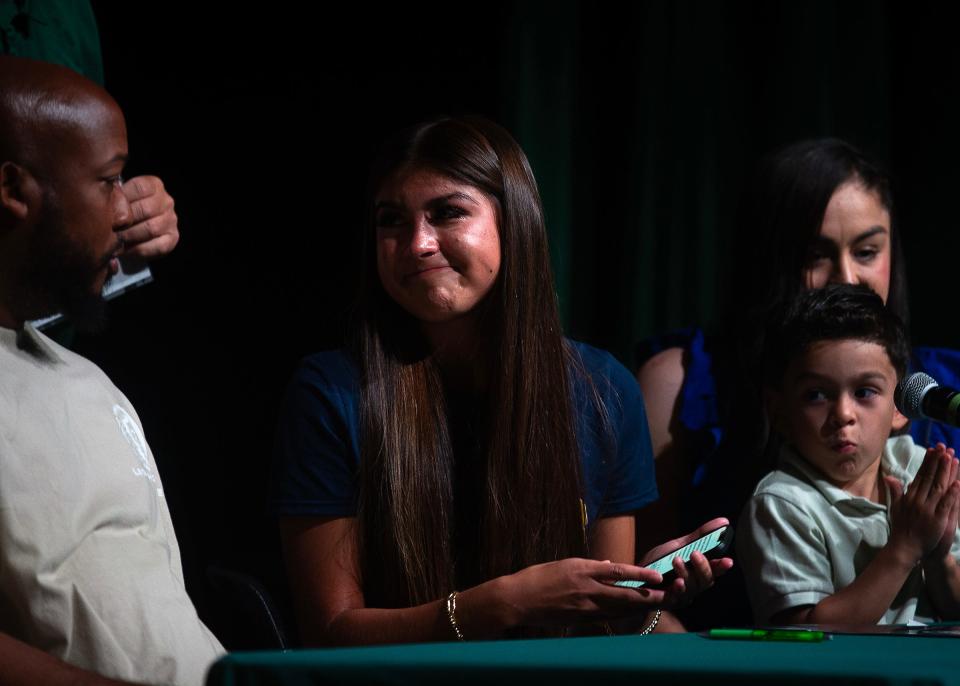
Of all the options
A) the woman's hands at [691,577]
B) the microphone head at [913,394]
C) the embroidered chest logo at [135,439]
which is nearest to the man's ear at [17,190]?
the embroidered chest logo at [135,439]

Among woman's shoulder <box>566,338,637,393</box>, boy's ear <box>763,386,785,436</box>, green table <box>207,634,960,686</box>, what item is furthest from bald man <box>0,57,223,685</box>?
boy's ear <box>763,386,785,436</box>

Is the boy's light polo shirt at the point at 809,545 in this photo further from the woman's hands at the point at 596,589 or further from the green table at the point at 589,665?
the green table at the point at 589,665

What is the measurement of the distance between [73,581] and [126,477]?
173 millimetres

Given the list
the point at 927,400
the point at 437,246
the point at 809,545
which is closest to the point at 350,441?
the point at 437,246

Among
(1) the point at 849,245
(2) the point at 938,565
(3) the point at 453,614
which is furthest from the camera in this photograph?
(1) the point at 849,245

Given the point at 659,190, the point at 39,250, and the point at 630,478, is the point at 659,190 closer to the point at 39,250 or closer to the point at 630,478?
the point at 630,478

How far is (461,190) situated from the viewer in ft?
6.27

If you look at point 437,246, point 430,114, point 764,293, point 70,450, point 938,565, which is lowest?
point 938,565

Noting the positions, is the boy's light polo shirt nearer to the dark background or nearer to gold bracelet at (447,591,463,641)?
gold bracelet at (447,591,463,641)

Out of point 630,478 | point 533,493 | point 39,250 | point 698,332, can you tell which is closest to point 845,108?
point 698,332

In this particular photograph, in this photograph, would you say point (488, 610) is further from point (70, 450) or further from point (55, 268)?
point (55, 268)

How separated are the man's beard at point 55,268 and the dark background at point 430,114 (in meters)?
0.68

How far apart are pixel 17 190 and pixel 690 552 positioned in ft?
3.17

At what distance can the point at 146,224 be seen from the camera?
181 centimetres
